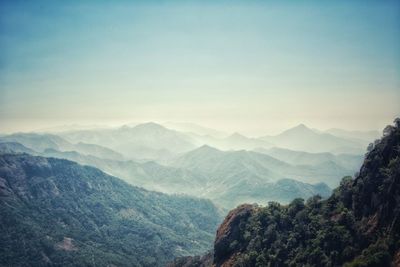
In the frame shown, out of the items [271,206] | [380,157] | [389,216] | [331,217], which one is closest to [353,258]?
[389,216]

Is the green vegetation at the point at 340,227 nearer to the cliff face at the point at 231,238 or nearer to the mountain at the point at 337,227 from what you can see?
the mountain at the point at 337,227

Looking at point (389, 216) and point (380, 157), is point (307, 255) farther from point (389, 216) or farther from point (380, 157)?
point (380, 157)

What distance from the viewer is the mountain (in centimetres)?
8431

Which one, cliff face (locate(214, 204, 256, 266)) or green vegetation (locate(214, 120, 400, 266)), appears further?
cliff face (locate(214, 204, 256, 266))

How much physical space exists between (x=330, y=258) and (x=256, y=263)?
84.3ft

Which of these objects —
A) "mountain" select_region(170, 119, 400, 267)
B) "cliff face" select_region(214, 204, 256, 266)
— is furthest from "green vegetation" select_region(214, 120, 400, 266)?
"cliff face" select_region(214, 204, 256, 266)

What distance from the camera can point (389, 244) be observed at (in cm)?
7812

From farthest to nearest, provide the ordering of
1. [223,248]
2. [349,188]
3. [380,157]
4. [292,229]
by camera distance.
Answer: [223,248], [292,229], [349,188], [380,157]

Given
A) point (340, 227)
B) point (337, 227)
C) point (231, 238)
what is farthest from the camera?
point (231, 238)

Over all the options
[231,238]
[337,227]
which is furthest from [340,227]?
[231,238]

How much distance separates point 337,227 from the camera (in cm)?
9538

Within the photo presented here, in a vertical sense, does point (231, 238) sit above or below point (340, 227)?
below

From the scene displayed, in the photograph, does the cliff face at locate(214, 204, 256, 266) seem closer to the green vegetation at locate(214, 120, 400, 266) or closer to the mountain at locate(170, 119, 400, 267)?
the mountain at locate(170, 119, 400, 267)

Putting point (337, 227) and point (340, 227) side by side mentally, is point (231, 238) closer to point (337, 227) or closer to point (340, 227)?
point (337, 227)
